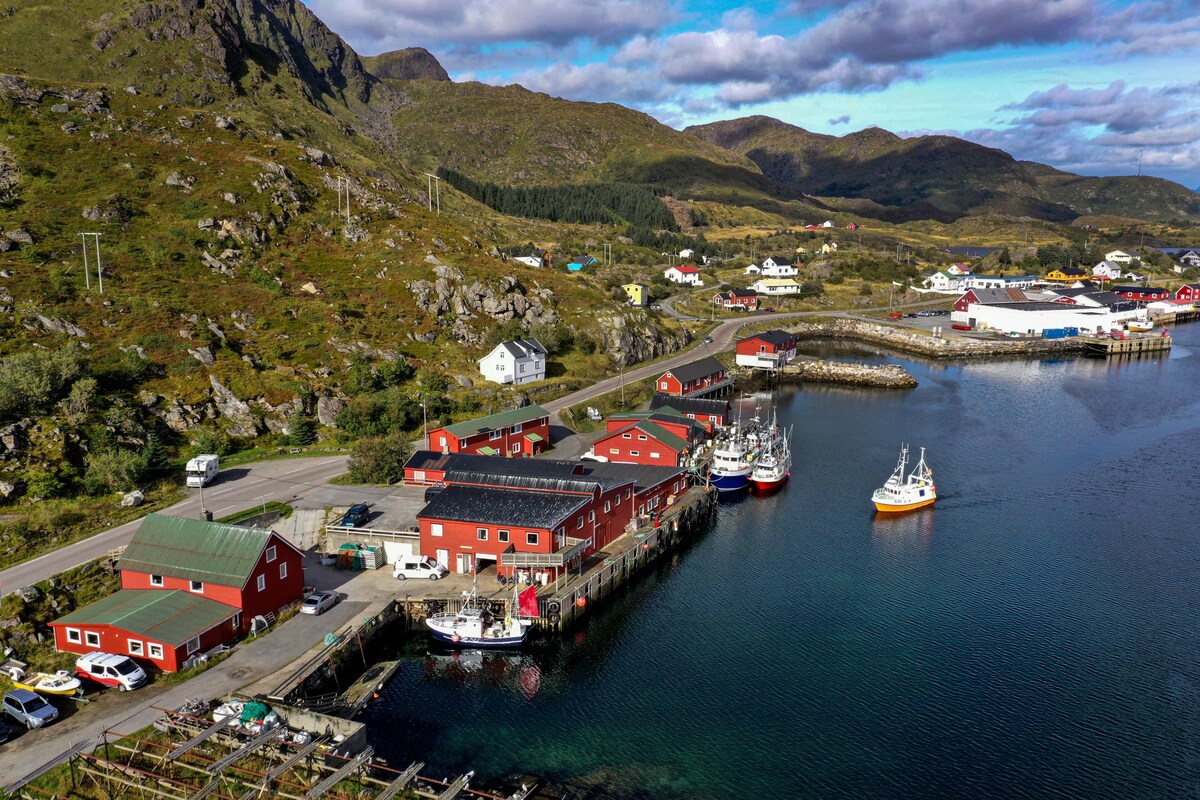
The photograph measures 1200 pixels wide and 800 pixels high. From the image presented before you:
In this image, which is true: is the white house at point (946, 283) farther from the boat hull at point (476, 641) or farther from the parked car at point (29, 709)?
the parked car at point (29, 709)

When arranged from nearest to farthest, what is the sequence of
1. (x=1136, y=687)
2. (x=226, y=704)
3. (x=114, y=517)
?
(x=226, y=704) → (x=1136, y=687) → (x=114, y=517)

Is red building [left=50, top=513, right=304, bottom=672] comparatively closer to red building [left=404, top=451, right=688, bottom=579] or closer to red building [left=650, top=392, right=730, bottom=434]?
red building [left=404, top=451, right=688, bottom=579]

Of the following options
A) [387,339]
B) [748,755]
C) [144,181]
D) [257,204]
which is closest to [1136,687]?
[748,755]

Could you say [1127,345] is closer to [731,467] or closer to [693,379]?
[693,379]

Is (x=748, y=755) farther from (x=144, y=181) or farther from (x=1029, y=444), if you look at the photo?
(x=144, y=181)

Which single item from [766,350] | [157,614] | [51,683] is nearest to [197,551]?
[157,614]

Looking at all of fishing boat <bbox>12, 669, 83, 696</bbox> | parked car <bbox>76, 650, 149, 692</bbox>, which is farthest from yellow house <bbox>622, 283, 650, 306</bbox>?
fishing boat <bbox>12, 669, 83, 696</bbox>
